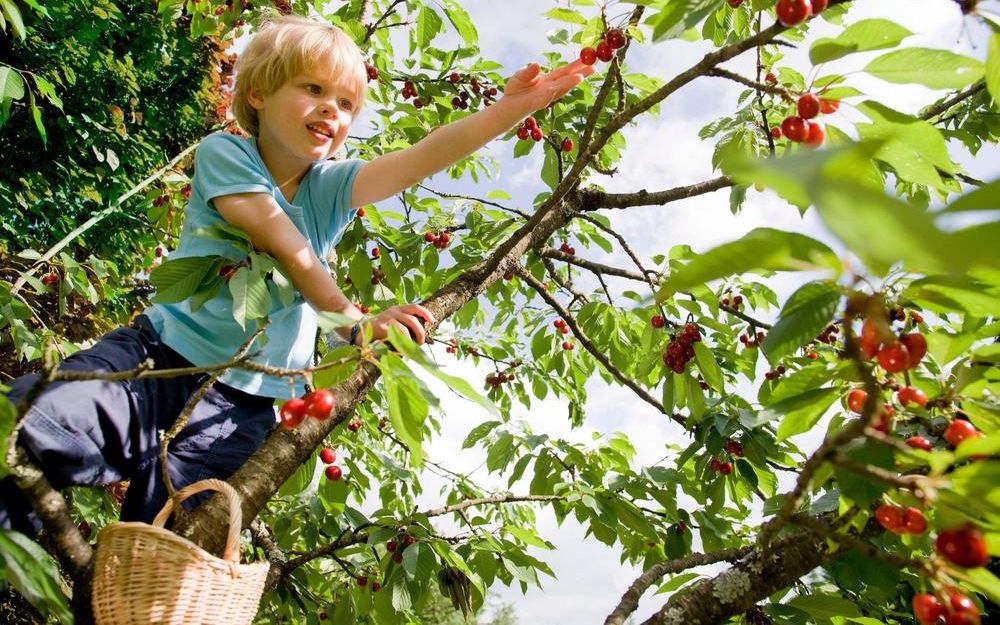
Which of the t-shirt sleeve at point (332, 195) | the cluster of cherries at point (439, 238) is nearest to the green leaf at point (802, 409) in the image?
the t-shirt sleeve at point (332, 195)

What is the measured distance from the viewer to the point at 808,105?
1.17 metres

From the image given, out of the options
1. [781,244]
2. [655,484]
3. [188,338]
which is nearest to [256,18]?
[188,338]

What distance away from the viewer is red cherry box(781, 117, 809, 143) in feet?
3.98

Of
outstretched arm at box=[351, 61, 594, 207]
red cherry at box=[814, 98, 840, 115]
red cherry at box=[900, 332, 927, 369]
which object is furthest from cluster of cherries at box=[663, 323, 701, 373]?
red cherry at box=[900, 332, 927, 369]

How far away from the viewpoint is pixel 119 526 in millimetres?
1055

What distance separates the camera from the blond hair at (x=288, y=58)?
186 cm

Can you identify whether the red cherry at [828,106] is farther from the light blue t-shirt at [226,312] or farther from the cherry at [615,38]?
the light blue t-shirt at [226,312]

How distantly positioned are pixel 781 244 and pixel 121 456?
4.43 feet

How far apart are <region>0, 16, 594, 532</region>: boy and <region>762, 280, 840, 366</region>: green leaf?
0.70m

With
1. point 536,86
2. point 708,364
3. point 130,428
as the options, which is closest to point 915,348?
point 708,364

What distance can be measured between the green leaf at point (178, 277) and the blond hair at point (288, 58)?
66 cm

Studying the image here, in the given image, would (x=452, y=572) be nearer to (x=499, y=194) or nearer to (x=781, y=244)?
(x=499, y=194)

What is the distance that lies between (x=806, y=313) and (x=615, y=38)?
97cm

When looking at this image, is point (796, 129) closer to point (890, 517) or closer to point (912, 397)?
point (912, 397)
